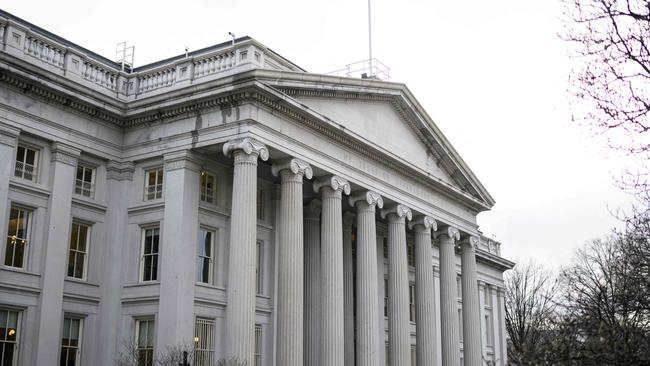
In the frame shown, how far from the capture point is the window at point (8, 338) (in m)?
25.9

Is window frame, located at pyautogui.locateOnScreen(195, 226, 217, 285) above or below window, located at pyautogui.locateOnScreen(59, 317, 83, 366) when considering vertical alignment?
above

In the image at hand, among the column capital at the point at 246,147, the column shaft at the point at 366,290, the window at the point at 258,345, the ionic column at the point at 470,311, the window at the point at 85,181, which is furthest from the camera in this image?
the ionic column at the point at 470,311

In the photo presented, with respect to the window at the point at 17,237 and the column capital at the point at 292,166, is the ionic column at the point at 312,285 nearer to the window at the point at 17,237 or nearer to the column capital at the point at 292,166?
the column capital at the point at 292,166

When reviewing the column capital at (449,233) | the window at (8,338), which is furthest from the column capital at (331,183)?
the window at (8,338)

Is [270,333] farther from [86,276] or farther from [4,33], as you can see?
[4,33]

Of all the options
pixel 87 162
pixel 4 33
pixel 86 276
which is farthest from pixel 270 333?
pixel 4 33

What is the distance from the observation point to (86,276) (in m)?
28.9

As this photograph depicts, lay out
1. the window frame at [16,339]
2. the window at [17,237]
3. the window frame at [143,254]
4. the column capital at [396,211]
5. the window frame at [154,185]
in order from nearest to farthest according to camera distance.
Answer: the window frame at [16,339], the window at [17,237], the window frame at [143,254], the window frame at [154,185], the column capital at [396,211]

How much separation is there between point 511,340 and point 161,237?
55.7 meters

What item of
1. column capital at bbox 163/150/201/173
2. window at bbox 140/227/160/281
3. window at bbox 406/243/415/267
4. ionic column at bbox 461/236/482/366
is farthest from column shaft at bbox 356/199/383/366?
window at bbox 406/243/415/267

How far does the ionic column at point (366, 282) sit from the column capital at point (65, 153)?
11853mm

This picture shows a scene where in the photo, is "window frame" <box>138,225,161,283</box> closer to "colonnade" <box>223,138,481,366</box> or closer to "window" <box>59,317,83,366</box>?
"window" <box>59,317,83,366</box>

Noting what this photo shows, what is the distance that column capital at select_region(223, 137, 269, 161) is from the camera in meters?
28.0

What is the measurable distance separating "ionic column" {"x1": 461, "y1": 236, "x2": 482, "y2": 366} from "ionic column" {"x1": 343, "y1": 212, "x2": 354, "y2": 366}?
23.1ft
